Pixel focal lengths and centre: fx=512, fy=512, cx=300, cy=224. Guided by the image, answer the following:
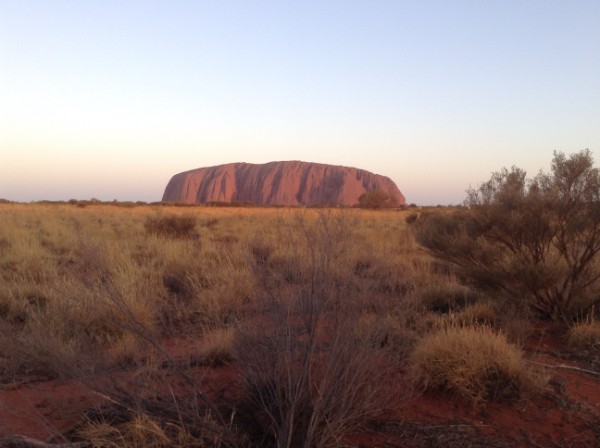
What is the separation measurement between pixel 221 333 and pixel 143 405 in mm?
1926

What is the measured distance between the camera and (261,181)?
92.5 meters

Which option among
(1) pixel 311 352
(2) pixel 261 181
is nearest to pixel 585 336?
(1) pixel 311 352

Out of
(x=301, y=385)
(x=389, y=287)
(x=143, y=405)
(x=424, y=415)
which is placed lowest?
(x=424, y=415)

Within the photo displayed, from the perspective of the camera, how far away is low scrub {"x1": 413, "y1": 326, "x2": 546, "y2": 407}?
4.45m

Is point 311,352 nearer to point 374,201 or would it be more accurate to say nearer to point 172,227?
point 172,227

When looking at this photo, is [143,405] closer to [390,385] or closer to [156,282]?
[390,385]

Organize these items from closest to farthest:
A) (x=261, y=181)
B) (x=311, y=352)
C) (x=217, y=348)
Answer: (x=311, y=352), (x=217, y=348), (x=261, y=181)

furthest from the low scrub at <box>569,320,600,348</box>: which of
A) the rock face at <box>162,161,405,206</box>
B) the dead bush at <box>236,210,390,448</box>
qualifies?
the rock face at <box>162,161,405,206</box>

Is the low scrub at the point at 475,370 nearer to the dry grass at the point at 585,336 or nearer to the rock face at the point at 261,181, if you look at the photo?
the dry grass at the point at 585,336

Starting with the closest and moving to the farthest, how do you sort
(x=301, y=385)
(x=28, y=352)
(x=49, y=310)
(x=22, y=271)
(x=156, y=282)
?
(x=301, y=385) < (x=28, y=352) < (x=49, y=310) < (x=156, y=282) < (x=22, y=271)

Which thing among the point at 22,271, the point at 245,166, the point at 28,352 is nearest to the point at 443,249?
the point at 28,352

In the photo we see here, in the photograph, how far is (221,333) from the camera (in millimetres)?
5445

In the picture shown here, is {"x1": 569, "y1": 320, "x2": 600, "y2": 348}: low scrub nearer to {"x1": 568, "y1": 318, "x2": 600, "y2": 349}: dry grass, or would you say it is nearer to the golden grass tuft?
{"x1": 568, "y1": 318, "x2": 600, "y2": 349}: dry grass

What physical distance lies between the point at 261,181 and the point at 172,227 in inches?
2906
